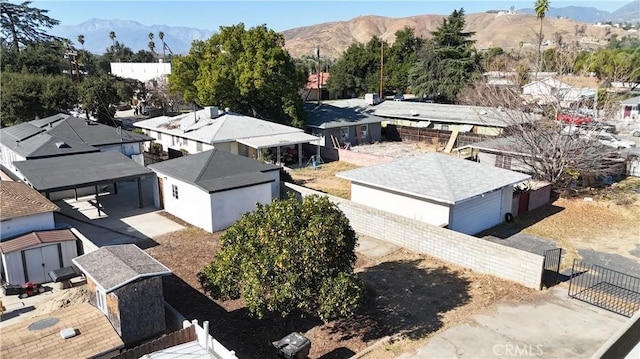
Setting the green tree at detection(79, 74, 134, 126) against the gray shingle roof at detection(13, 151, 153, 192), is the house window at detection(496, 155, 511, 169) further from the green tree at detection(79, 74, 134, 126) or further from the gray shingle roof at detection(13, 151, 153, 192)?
the green tree at detection(79, 74, 134, 126)

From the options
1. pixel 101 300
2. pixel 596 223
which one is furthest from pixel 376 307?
pixel 596 223

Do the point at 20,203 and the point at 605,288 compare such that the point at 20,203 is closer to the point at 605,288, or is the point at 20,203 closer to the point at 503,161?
the point at 605,288

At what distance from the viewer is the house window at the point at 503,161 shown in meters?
29.3

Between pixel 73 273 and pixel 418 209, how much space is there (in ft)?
46.4

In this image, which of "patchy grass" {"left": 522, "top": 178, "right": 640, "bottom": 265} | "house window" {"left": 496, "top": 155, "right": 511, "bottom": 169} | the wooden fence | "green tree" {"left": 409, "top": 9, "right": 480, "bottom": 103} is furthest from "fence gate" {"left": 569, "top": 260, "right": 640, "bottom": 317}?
"green tree" {"left": 409, "top": 9, "right": 480, "bottom": 103}

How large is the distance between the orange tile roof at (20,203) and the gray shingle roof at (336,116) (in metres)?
24.8

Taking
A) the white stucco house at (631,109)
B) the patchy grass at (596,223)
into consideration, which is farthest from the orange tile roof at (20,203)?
the white stucco house at (631,109)

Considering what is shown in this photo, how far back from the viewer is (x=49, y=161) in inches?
1000

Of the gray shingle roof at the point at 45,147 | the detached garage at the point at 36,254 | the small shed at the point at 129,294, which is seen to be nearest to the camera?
the small shed at the point at 129,294

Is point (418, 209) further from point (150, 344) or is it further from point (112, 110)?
point (112, 110)

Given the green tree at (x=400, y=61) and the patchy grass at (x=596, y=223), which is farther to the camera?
the green tree at (x=400, y=61)

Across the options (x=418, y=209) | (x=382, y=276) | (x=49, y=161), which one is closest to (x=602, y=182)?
(x=418, y=209)

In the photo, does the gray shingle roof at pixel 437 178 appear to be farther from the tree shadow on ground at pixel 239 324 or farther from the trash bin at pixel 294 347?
the trash bin at pixel 294 347

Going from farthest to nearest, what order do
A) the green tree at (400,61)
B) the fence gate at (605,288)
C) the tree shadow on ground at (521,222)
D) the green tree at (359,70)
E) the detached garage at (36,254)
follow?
the green tree at (359,70) < the green tree at (400,61) < the tree shadow on ground at (521,222) < the detached garage at (36,254) < the fence gate at (605,288)
